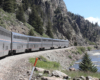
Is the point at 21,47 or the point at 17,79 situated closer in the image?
the point at 17,79

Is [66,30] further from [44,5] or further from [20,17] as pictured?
[20,17]

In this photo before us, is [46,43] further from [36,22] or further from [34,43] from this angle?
[36,22]

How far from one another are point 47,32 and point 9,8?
36746 millimetres

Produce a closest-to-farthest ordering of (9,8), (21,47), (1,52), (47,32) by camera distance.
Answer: (1,52)
(21,47)
(9,8)
(47,32)

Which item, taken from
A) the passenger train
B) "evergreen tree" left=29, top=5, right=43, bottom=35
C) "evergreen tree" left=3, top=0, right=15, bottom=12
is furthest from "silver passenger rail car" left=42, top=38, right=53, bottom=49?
"evergreen tree" left=29, top=5, right=43, bottom=35

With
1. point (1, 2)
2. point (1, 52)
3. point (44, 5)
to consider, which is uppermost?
point (44, 5)

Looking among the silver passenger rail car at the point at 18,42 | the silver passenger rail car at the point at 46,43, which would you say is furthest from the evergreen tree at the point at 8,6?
the silver passenger rail car at the point at 18,42

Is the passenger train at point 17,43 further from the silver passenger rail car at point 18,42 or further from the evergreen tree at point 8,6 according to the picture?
the evergreen tree at point 8,6

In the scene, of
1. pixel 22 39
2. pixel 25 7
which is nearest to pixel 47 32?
pixel 25 7

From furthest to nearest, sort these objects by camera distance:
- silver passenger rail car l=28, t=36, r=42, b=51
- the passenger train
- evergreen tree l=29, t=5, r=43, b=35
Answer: evergreen tree l=29, t=5, r=43, b=35, silver passenger rail car l=28, t=36, r=42, b=51, the passenger train

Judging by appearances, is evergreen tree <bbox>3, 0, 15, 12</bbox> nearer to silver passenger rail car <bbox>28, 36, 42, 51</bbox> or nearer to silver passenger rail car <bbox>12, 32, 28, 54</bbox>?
silver passenger rail car <bbox>28, 36, 42, 51</bbox>

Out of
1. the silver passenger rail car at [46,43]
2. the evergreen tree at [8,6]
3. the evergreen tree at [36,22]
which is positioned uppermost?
the evergreen tree at [8,6]

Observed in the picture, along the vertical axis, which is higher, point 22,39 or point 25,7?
point 25,7

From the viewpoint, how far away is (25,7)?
111m
